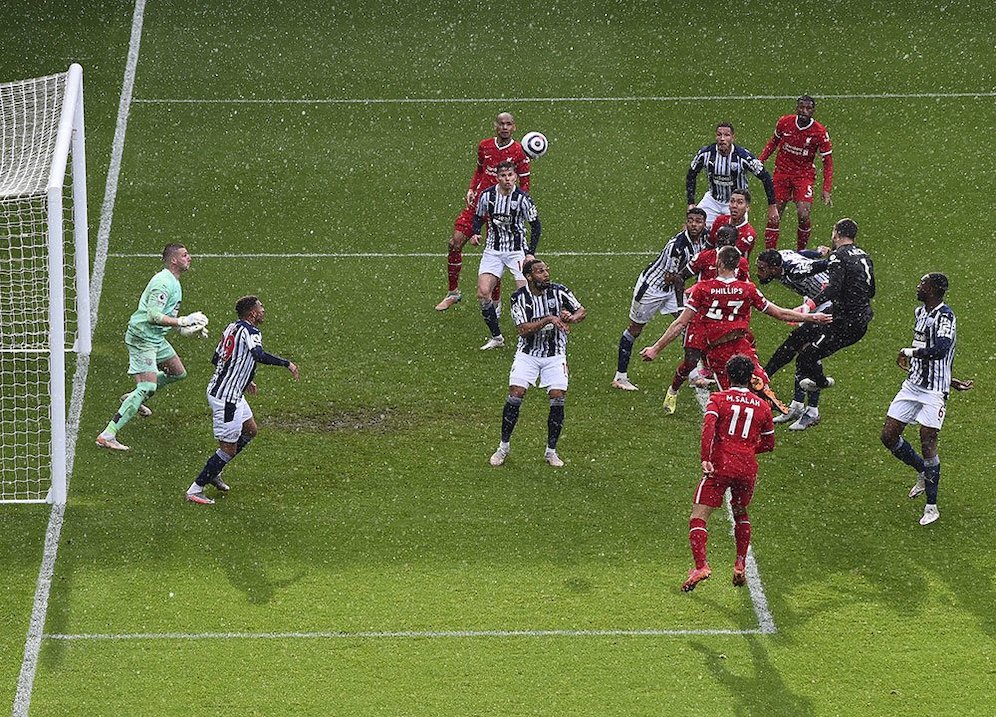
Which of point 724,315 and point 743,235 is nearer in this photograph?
point 724,315

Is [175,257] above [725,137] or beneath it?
beneath

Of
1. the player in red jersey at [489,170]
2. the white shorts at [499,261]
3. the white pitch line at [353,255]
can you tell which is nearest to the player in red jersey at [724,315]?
the white shorts at [499,261]

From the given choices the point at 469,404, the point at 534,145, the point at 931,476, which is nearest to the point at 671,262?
the point at 469,404

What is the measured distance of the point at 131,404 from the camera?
661 inches

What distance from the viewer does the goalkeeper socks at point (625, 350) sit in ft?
60.3

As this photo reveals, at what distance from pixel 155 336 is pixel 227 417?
1.70 meters

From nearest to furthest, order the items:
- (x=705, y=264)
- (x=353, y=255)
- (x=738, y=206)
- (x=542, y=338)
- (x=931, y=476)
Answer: (x=931, y=476)
(x=542, y=338)
(x=705, y=264)
(x=738, y=206)
(x=353, y=255)

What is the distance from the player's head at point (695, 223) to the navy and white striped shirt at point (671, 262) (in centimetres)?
9

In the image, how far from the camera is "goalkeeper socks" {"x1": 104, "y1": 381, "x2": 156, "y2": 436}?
55.1 ft

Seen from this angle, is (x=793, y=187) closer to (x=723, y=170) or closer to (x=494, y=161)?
(x=723, y=170)

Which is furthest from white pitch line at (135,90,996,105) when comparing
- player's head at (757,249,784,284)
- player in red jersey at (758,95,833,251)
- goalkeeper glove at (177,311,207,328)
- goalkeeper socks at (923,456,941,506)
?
goalkeeper socks at (923,456,941,506)

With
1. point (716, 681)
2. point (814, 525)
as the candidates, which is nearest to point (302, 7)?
point (814, 525)

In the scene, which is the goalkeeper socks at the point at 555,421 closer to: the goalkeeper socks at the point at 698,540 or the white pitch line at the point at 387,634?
the goalkeeper socks at the point at 698,540

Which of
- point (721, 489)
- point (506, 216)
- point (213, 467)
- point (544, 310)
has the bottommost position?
point (213, 467)
